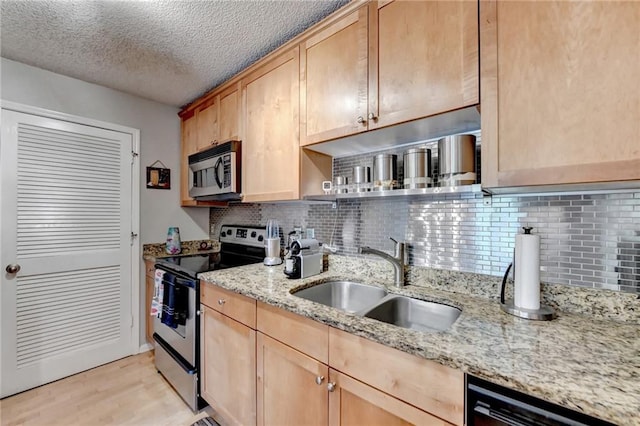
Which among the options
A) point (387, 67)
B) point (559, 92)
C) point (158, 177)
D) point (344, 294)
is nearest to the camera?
point (559, 92)

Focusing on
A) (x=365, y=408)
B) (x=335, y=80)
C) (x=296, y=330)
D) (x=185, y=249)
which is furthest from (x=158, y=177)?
(x=365, y=408)

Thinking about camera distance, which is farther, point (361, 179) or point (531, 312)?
point (361, 179)

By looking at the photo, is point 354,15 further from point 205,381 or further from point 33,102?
point 33,102

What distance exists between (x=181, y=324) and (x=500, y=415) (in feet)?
5.93

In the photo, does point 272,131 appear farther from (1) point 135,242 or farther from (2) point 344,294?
(1) point 135,242

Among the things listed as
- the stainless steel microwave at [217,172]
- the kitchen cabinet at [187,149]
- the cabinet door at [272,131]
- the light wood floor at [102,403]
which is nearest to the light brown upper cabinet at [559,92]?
the cabinet door at [272,131]

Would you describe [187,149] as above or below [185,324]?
above

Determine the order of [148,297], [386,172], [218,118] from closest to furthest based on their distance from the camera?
1. [386,172]
2. [218,118]
3. [148,297]

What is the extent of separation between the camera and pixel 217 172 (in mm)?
2125

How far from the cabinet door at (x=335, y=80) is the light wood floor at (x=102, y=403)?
6.43 feet

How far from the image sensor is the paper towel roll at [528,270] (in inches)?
39.9

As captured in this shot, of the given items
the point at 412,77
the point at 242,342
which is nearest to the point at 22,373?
the point at 242,342

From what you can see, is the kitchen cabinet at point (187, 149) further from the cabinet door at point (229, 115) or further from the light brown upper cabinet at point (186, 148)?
the cabinet door at point (229, 115)

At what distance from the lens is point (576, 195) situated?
1072mm
